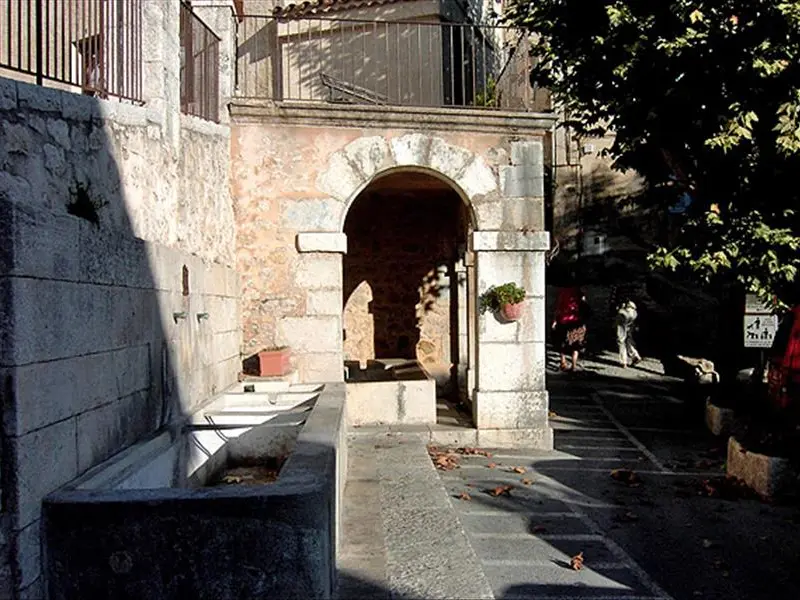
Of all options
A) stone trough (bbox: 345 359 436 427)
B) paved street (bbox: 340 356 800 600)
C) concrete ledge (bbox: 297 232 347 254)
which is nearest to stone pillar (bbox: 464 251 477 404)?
stone trough (bbox: 345 359 436 427)

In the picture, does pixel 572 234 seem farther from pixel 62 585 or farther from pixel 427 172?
pixel 62 585

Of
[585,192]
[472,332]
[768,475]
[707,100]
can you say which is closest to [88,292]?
[768,475]

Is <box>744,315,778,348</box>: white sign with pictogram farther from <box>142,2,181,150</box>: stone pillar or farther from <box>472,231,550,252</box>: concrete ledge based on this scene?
<box>142,2,181,150</box>: stone pillar

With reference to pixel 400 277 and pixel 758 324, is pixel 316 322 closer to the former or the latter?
pixel 400 277

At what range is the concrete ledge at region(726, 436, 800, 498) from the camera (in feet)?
19.7

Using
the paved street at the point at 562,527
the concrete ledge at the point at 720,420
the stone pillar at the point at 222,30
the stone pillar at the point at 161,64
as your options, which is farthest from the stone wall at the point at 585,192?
the stone pillar at the point at 161,64

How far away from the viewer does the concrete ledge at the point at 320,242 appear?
7.33m

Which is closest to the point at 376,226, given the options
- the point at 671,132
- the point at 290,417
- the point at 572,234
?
the point at 671,132

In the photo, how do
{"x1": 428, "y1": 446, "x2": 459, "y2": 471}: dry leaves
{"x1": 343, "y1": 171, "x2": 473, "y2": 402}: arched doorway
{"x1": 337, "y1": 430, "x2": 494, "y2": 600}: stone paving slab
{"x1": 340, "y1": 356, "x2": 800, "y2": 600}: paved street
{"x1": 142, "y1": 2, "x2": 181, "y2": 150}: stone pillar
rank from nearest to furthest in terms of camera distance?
{"x1": 337, "y1": 430, "x2": 494, "y2": 600}: stone paving slab → {"x1": 340, "y1": 356, "x2": 800, "y2": 600}: paved street → {"x1": 142, "y1": 2, "x2": 181, "y2": 150}: stone pillar → {"x1": 428, "y1": 446, "x2": 459, "y2": 471}: dry leaves → {"x1": 343, "y1": 171, "x2": 473, "y2": 402}: arched doorway

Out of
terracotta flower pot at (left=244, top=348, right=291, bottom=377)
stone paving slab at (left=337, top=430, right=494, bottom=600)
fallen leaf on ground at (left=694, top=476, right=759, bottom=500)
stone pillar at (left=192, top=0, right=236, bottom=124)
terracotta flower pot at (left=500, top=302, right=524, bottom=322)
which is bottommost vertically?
fallen leaf on ground at (left=694, top=476, right=759, bottom=500)

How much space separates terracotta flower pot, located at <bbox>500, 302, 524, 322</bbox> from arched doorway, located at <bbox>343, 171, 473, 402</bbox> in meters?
3.20

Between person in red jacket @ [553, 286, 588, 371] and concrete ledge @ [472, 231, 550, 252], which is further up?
concrete ledge @ [472, 231, 550, 252]

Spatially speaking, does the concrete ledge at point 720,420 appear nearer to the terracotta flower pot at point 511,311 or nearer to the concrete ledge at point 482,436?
the concrete ledge at point 482,436

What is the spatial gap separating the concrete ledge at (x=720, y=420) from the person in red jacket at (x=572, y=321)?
4110 millimetres
